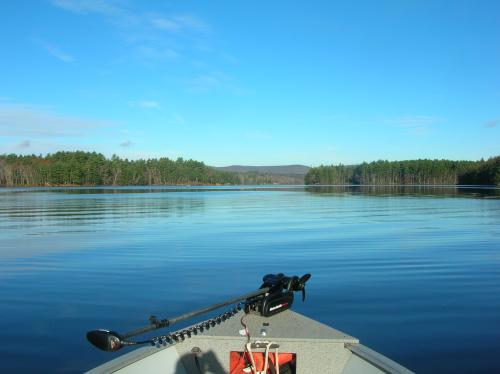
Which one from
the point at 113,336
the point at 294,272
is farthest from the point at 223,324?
the point at 294,272

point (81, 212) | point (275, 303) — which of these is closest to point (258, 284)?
point (275, 303)

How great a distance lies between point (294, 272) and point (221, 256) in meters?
4.22

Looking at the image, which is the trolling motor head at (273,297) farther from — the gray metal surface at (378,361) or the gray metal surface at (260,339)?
the gray metal surface at (378,361)

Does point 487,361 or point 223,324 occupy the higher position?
point 223,324

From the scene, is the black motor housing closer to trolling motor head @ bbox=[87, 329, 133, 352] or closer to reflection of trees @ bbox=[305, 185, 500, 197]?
trolling motor head @ bbox=[87, 329, 133, 352]

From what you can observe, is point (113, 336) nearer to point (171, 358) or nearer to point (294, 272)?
point (171, 358)

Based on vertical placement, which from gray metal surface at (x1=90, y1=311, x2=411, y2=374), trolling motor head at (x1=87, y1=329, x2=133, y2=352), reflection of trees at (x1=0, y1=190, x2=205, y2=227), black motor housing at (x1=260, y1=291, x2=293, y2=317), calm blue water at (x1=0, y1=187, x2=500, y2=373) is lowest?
calm blue water at (x1=0, y1=187, x2=500, y2=373)

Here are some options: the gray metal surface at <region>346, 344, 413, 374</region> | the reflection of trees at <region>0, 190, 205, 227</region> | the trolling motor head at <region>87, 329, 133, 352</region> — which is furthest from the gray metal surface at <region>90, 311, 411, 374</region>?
the reflection of trees at <region>0, 190, 205, 227</region>

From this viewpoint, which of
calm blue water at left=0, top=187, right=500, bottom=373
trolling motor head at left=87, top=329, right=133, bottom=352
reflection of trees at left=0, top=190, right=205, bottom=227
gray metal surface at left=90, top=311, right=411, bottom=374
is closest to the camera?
trolling motor head at left=87, top=329, right=133, bottom=352

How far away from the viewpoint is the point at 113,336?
4.02 meters

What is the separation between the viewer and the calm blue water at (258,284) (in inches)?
326

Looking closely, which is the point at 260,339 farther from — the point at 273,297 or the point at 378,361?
the point at 378,361

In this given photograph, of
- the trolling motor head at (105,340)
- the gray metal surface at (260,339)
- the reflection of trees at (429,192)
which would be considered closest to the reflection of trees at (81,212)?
the gray metal surface at (260,339)

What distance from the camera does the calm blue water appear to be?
27.2 ft
